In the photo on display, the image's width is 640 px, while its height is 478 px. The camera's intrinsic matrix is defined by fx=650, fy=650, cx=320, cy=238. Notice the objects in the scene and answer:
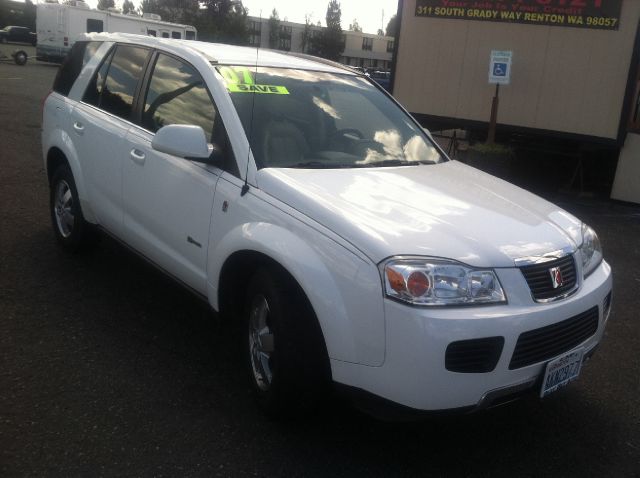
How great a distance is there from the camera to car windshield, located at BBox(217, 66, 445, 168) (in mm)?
3570

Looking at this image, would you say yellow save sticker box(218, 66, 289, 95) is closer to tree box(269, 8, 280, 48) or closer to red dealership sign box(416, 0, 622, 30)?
red dealership sign box(416, 0, 622, 30)

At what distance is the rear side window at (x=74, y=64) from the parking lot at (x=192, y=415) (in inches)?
64.5

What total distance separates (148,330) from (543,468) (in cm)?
247

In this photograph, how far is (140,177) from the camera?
4.15m

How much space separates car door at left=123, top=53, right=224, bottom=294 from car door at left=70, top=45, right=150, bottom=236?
16cm

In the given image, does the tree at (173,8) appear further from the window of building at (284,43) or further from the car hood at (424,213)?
the car hood at (424,213)

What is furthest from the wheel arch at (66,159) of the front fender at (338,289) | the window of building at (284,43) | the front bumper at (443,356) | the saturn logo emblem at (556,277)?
the window of building at (284,43)

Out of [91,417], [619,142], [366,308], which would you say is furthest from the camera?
[619,142]

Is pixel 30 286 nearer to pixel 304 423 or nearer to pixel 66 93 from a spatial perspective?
pixel 66 93

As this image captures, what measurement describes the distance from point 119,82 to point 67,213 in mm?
1254

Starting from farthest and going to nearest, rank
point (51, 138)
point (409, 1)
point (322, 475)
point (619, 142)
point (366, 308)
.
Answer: point (409, 1) < point (619, 142) < point (51, 138) < point (322, 475) < point (366, 308)

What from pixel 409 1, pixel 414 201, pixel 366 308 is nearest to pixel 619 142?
pixel 409 1

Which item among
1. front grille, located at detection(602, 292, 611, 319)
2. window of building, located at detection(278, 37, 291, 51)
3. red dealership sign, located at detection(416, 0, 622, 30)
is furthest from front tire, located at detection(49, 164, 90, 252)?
window of building, located at detection(278, 37, 291, 51)

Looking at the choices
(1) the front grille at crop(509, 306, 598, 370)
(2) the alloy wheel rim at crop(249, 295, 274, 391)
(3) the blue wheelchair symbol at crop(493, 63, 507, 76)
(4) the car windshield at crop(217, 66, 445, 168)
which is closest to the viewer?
(1) the front grille at crop(509, 306, 598, 370)
